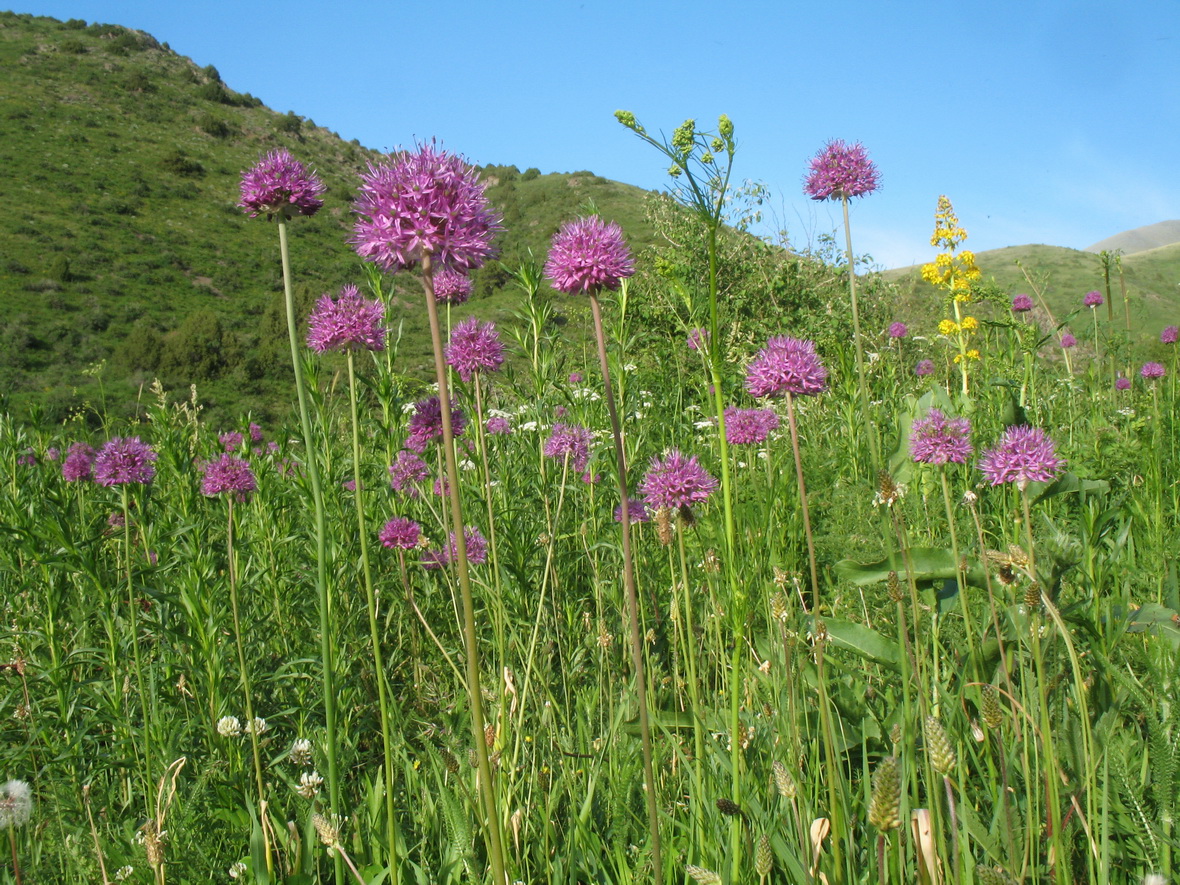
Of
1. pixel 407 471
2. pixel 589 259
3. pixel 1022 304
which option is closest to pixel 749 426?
pixel 589 259

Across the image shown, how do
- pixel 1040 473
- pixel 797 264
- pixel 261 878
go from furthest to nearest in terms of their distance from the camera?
1. pixel 797 264
2. pixel 1040 473
3. pixel 261 878

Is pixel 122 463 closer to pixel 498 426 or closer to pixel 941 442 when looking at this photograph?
pixel 498 426

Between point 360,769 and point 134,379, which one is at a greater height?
point 134,379

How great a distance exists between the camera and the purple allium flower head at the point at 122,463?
256 centimetres

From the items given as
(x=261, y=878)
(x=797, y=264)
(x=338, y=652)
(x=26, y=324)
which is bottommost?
(x=261, y=878)

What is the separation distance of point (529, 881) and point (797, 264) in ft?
45.2

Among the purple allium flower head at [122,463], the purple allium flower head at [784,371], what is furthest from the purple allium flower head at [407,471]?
the purple allium flower head at [784,371]

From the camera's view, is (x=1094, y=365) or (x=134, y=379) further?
(x=134, y=379)

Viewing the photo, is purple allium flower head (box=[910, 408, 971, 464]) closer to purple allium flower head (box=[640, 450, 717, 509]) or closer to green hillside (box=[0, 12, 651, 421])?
purple allium flower head (box=[640, 450, 717, 509])

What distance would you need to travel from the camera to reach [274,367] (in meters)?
37.4

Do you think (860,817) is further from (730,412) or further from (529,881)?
(730,412)

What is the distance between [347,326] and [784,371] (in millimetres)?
1415

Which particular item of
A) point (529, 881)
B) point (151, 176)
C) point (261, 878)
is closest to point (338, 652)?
point (261, 878)

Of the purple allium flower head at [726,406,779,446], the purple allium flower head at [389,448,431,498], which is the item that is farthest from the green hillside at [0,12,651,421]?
the purple allium flower head at [726,406,779,446]
